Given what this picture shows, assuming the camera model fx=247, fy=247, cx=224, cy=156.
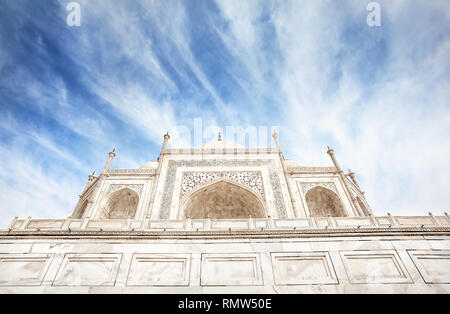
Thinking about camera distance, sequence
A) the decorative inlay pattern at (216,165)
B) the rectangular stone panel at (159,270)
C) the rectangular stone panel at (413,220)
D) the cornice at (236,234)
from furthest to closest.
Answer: the decorative inlay pattern at (216,165) → the rectangular stone panel at (413,220) → the cornice at (236,234) → the rectangular stone panel at (159,270)

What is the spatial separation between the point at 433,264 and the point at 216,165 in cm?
868

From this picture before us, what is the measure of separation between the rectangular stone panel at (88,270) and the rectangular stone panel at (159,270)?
40 cm

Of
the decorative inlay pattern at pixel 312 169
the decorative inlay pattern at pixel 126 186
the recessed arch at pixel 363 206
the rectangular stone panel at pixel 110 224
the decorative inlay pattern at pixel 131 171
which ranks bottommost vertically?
the rectangular stone panel at pixel 110 224

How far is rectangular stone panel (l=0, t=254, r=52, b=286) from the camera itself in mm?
5117

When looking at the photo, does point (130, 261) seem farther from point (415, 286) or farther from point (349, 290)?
point (415, 286)

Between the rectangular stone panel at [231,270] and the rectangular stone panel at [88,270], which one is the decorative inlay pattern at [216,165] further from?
the rectangular stone panel at [231,270]

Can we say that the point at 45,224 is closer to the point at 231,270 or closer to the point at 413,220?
the point at 231,270

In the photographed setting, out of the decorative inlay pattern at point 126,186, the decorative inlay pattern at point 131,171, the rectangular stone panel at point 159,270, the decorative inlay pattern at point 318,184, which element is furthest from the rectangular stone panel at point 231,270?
the decorative inlay pattern at point 131,171

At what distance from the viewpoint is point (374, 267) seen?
521 centimetres

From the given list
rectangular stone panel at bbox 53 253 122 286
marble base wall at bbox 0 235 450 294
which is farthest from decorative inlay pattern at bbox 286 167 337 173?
rectangular stone panel at bbox 53 253 122 286

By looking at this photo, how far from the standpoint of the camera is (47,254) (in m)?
5.54

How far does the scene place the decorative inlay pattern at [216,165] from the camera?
Answer: 402 inches

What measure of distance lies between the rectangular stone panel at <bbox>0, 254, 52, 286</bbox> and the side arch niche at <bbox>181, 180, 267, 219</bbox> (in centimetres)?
576
